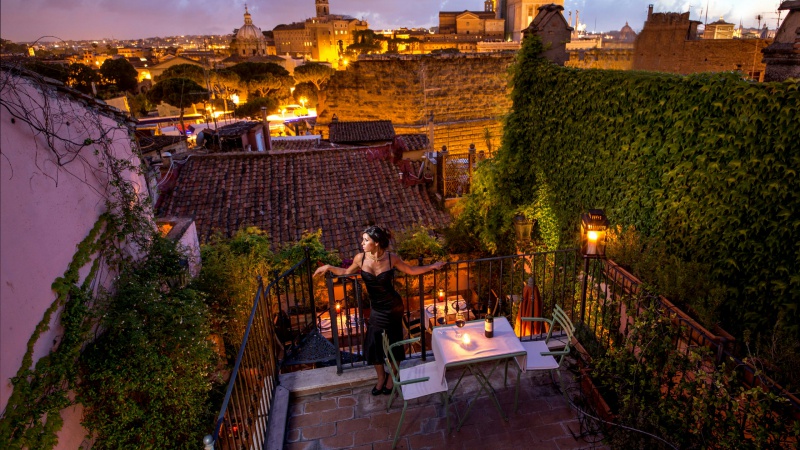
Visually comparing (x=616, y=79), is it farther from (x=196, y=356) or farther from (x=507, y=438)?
(x=196, y=356)

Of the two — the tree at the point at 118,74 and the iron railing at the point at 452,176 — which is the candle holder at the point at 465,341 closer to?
the iron railing at the point at 452,176

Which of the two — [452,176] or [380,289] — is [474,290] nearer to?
[452,176]

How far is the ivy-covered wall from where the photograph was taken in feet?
12.8

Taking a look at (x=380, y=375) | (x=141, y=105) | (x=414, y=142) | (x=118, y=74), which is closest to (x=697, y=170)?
(x=380, y=375)

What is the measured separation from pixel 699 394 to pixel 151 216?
598 centimetres

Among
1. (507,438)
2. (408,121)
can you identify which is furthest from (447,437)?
(408,121)

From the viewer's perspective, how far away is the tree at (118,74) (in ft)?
131

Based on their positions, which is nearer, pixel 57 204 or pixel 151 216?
pixel 57 204

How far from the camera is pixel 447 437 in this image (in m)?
3.85

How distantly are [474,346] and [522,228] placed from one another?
4455 mm

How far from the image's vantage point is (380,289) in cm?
410

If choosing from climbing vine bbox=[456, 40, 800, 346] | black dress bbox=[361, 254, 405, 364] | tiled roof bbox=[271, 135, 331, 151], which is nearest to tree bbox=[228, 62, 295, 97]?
tiled roof bbox=[271, 135, 331, 151]

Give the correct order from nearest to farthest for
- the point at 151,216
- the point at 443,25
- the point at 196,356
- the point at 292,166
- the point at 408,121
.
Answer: the point at 196,356 → the point at 151,216 → the point at 292,166 → the point at 408,121 → the point at 443,25

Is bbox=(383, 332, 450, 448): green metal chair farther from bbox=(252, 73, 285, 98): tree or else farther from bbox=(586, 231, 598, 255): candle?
bbox=(252, 73, 285, 98): tree
